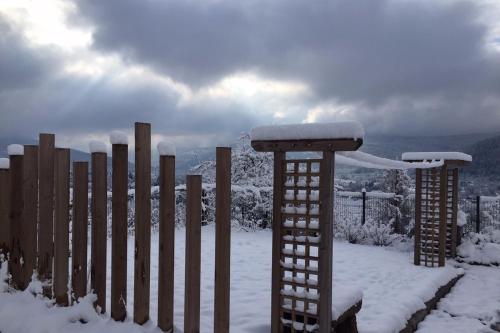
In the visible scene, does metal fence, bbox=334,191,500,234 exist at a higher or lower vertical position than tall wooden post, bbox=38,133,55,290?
lower

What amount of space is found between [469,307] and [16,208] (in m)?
5.56

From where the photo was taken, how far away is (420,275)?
666 centimetres

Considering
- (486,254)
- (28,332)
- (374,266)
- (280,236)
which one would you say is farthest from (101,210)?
(486,254)

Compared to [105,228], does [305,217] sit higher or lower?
higher

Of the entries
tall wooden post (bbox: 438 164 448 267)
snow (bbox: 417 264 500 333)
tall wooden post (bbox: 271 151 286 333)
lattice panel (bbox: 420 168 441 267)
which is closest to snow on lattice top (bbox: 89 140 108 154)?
tall wooden post (bbox: 271 151 286 333)

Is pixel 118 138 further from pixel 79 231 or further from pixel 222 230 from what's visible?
pixel 222 230

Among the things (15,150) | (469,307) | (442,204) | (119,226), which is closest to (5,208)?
(15,150)

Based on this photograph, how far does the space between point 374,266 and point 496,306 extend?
1.86 metres

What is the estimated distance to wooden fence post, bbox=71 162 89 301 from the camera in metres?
3.15

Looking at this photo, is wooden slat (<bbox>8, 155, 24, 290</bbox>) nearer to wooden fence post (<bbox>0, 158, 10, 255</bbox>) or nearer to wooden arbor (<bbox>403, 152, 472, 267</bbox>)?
wooden fence post (<bbox>0, 158, 10, 255</bbox>)

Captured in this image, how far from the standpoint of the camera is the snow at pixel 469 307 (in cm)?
478

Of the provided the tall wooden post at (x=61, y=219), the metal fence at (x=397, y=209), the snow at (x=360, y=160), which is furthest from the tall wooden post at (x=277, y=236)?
the metal fence at (x=397, y=209)

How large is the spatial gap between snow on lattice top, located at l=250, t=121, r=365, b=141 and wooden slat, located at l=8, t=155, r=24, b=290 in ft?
6.96

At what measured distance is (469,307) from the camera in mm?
5602
